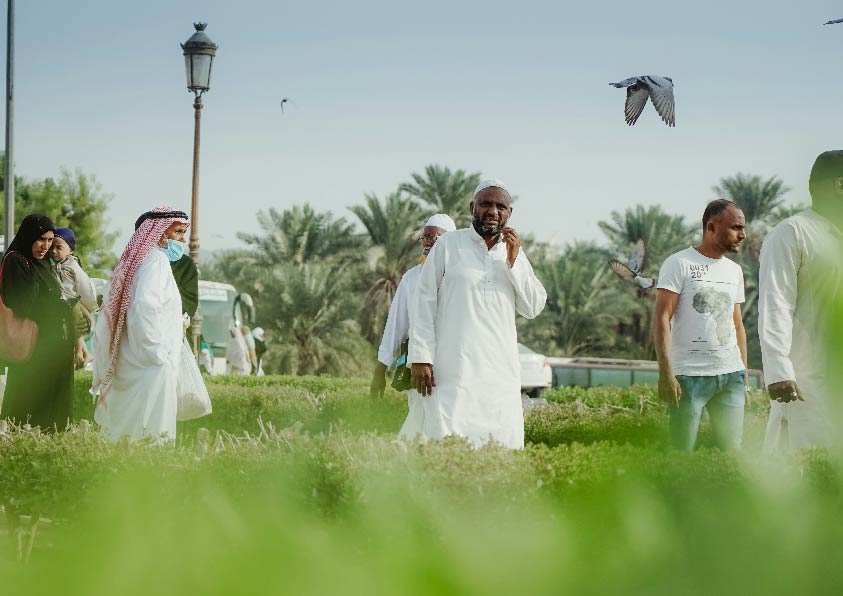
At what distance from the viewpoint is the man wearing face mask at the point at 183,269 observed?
7266 mm

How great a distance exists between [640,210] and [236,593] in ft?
138

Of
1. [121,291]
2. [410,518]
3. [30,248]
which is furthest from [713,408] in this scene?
[30,248]

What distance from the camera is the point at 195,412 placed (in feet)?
24.0

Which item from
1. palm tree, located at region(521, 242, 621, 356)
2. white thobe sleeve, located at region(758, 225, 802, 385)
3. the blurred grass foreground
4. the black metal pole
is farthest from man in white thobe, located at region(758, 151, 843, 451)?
palm tree, located at region(521, 242, 621, 356)

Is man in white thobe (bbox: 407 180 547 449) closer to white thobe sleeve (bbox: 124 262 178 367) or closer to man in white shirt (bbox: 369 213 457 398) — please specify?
man in white shirt (bbox: 369 213 457 398)


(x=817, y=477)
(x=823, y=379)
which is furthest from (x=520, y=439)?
(x=817, y=477)

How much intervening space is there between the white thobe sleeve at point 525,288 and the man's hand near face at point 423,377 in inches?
20.7

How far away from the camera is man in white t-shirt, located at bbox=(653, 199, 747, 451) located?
6.18 metres

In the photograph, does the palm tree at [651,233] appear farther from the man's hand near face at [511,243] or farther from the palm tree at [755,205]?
the man's hand near face at [511,243]

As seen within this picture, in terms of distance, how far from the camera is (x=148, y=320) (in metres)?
6.86

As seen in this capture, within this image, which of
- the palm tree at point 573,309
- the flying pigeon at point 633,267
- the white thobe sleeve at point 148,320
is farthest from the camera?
the palm tree at point 573,309

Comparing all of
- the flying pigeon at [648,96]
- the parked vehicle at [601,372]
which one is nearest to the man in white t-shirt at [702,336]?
the flying pigeon at [648,96]

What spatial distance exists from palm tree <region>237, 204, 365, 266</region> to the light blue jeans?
31999 mm

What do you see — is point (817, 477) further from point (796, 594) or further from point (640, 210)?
point (640, 210)
